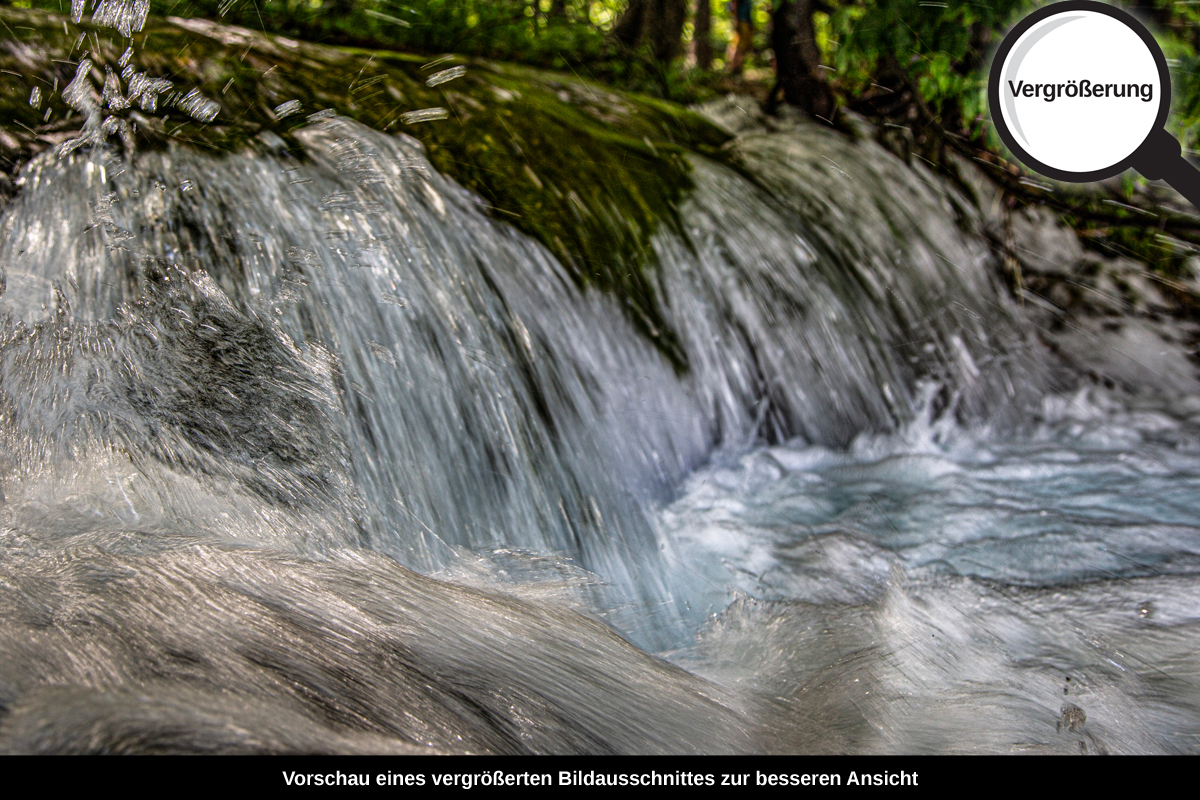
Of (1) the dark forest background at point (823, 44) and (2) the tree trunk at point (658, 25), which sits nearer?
(1) the dark forest background at point (823, 44)

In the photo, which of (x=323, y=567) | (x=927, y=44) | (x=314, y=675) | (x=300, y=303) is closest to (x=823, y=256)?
(x=927, y=44)

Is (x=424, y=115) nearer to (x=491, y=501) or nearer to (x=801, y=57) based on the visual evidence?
(x=491, y=501)

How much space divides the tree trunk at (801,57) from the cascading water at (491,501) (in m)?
1.47

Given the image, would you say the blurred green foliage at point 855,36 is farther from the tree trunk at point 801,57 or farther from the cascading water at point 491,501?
the cascading water at point 491,501

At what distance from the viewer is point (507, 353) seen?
265 centimetres

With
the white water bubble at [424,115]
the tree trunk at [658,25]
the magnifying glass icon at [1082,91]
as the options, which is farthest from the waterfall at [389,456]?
the tree trunk at [658,25]

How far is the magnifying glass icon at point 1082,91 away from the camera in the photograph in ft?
9.24

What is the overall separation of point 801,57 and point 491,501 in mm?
3717

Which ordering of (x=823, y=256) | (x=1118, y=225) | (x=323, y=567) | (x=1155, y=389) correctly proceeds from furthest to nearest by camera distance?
1. (x=1118, y=225)
2. (x=1155, y=389)
3. (x=823, y=256)
4. (x=323, y=567)

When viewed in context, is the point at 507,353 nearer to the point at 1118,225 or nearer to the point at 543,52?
the point at 543,52

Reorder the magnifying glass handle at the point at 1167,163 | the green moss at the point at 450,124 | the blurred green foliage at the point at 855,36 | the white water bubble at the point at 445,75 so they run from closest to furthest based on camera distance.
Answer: the green moss at the point at 450,124 → the magnifying glass handle at the point at 1167,163 → the white water bubble at the point at 445,75 → the blurred green foliage at the point at 855,36

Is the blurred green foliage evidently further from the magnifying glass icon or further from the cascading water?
the cascading water

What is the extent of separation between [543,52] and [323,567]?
448 centimetres

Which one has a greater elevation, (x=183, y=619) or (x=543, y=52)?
(x=543, y=52)
